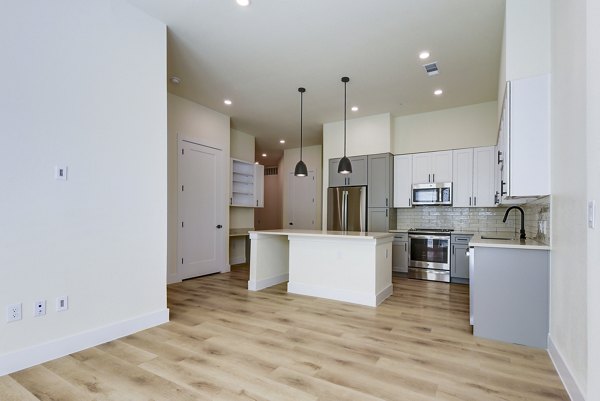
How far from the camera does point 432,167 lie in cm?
565

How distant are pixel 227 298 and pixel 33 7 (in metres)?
3.49

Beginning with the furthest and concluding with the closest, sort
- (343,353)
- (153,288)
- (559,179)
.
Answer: (153,288)
(343,353)
(559,179)

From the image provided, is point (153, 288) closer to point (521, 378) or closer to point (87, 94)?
point (87, 94)

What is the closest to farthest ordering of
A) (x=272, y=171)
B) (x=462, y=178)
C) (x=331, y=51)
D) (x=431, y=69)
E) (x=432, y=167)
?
(x=331, y=51)
(x=431, y=69)
(x=462, y=178)
(x=432, y=167)
(x=272, y=171)

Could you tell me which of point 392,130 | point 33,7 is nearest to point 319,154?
point 392,130

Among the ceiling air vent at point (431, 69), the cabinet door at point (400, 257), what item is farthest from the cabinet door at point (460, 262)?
the ceiling air vent at point (431, 69)

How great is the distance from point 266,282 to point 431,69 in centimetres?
387

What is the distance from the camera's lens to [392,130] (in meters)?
6.05

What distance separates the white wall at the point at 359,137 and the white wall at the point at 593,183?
4.29 m

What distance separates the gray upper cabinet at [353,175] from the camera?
607cm

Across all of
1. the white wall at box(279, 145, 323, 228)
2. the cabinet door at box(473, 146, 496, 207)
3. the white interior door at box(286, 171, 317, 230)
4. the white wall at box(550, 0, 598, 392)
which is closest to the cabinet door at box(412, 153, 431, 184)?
the cabinet door at box(473, 146, 496, 207)

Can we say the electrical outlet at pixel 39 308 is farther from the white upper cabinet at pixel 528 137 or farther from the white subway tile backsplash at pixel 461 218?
the white subway tile backsplash at pixel 461 218

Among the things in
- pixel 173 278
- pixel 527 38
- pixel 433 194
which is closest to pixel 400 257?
pixel 433 194

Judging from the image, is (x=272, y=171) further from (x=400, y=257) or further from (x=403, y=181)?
(x=400, y=257)
